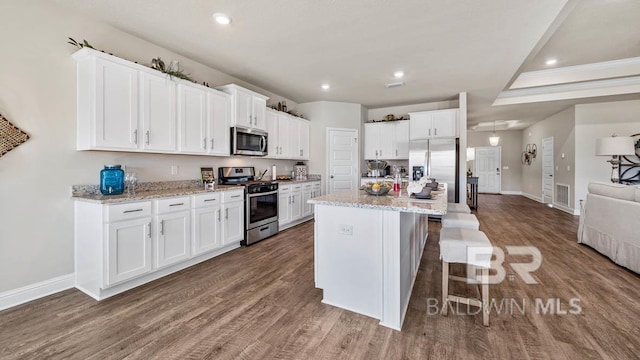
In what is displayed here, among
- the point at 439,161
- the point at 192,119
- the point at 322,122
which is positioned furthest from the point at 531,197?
the point at 192,119

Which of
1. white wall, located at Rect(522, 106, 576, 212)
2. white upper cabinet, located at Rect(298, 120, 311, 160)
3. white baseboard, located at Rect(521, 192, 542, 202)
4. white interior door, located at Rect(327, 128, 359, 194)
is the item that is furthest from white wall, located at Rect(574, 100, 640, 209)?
white upper cabinet, located at Rect(298, 120, 311, 160)

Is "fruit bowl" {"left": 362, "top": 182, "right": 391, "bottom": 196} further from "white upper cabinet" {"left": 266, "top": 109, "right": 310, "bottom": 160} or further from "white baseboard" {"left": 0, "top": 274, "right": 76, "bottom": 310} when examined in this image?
"white baseboard" {"left": 0, "top": 274, "right": 76, "bottom": 310}

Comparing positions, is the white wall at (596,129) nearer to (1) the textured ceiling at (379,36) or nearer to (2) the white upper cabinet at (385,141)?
(1) the textured ceiling at (379,36)

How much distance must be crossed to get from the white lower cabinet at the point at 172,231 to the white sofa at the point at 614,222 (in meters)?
4.86

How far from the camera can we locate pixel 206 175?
3885mm

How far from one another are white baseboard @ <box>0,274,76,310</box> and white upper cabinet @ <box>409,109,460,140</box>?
5.91 m

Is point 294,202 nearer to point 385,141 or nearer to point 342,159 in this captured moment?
point 342,159

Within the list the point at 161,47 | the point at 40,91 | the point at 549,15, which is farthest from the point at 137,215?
the point at 549,15

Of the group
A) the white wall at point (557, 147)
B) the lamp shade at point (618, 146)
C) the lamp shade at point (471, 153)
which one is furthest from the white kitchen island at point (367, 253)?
the lamp shade at point (471, 153)

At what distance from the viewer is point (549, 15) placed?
2.61 metres

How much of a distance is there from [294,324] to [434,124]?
5.06 metres

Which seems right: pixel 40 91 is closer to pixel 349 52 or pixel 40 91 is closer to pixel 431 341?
pixel 349 52

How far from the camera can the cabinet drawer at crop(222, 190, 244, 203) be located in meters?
3.47

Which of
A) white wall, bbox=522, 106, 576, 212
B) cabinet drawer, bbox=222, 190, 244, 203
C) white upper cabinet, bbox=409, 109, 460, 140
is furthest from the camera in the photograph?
white wall, bbox=522, 106, 576, 212
